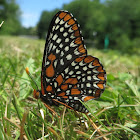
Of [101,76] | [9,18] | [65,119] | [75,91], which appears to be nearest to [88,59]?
[101,76]

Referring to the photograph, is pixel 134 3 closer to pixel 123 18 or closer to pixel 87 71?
pixel 123 18

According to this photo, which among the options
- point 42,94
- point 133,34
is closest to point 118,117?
point 42,94

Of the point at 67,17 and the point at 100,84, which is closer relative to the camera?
the point at 67,17

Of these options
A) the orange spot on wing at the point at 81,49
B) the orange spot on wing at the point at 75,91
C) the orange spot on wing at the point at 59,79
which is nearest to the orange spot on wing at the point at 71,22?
the orange spot on wing at the point at 81,49

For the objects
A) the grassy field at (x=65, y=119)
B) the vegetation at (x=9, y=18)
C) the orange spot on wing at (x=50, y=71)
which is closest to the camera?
the grassy field at (x=65, y=119)

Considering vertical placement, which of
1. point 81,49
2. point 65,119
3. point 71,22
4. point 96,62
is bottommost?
point 65,119

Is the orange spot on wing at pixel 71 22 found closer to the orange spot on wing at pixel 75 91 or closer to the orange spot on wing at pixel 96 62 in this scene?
the orange spot on wing at pixel 96 62

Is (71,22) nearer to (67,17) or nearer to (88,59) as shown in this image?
(67,17)

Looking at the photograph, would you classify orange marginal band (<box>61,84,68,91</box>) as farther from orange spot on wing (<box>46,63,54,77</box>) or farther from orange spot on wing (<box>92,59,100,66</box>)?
orange spot on wing (<box>92,59,100,66</box>)

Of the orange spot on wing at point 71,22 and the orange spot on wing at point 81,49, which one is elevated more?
the orange spot on wing at point 71,22
